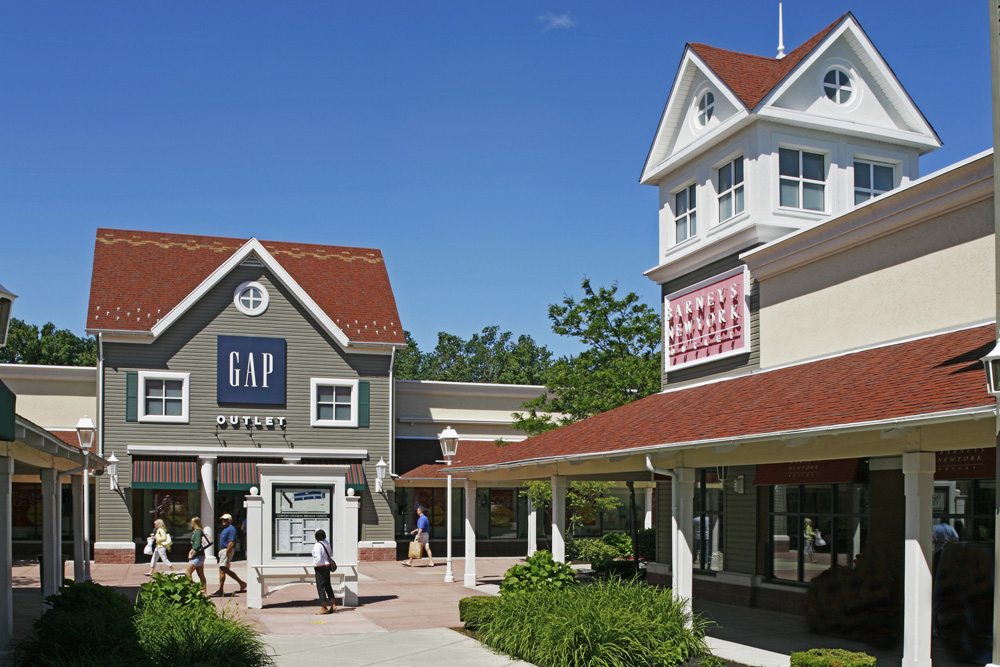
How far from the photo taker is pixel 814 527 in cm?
1803

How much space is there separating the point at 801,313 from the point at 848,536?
13.1ft

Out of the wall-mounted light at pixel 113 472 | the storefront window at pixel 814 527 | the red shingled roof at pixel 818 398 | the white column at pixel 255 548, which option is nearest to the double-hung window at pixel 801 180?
the red shingled roof at pixel 818 398

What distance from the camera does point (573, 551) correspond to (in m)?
35.1

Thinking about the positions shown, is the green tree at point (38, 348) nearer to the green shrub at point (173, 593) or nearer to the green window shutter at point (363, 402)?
the green window shutter at point (363, 402)

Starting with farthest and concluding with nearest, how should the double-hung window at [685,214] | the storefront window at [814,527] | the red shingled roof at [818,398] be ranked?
the double-hung window at [685,214] → the storefront window at [814,527] → the red shingled roof at [818,398]

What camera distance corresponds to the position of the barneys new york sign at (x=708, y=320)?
19938 millimetres

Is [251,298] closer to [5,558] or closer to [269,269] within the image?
[269,269]

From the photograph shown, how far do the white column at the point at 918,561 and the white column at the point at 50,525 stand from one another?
13.3 metres

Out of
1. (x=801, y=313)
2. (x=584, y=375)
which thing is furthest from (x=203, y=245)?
(x=801, y=313)

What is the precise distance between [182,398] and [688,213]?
60.2 ft

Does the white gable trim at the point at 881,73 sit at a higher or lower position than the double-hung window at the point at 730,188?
higher

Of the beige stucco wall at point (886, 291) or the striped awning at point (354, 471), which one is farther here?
the striped awning at point (354, 471)

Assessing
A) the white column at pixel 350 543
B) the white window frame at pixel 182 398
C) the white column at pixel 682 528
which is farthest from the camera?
the white window frame at pixel 182 398

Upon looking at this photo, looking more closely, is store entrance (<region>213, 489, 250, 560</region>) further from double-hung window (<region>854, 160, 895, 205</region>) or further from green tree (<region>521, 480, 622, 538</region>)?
double-hung window (<region>854, 160, 895, 205</region>)
